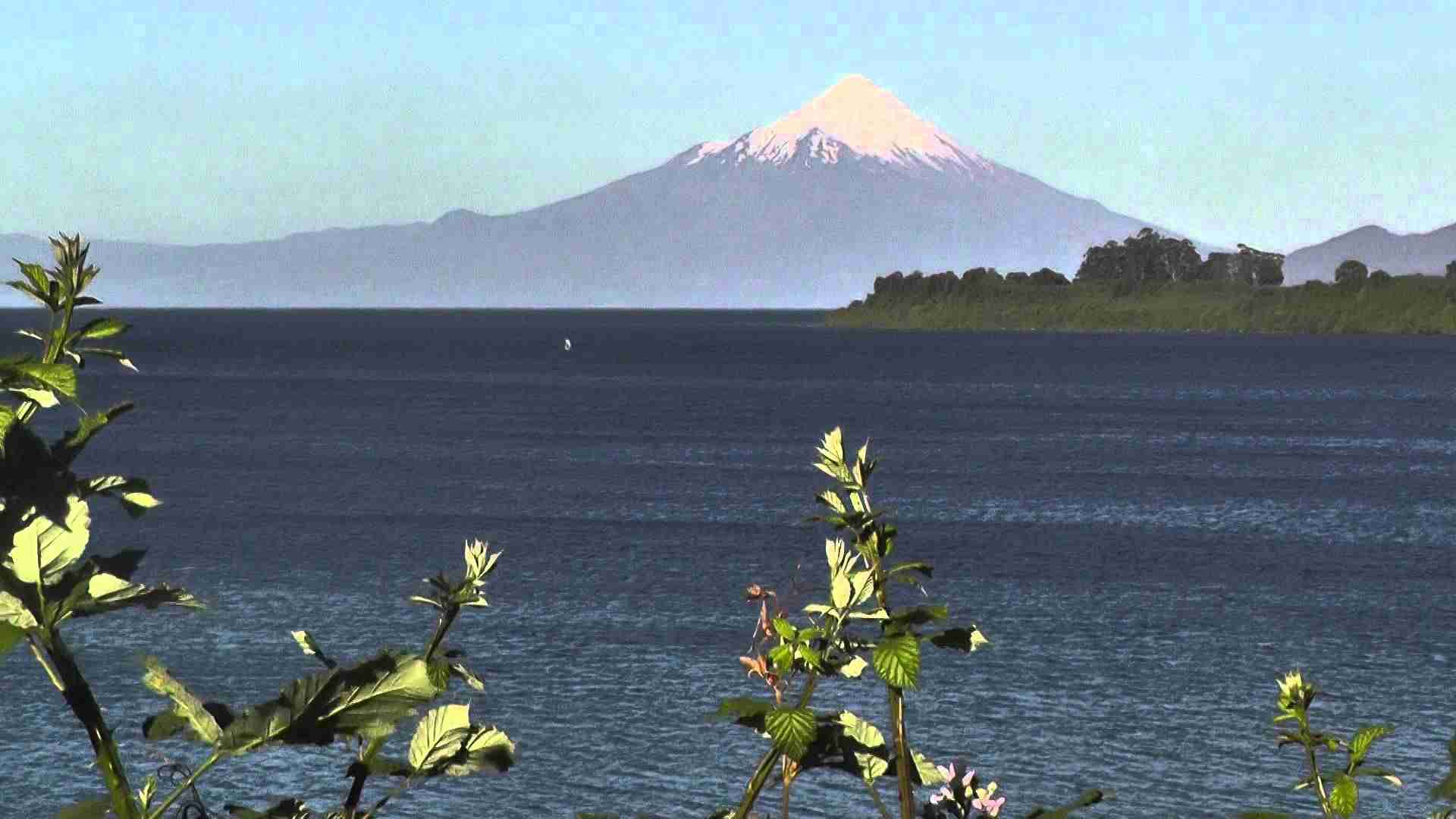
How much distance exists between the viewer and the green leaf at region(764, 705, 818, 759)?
2.65m

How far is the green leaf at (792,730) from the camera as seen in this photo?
2.65 m

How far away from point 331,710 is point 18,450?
19.2 inches

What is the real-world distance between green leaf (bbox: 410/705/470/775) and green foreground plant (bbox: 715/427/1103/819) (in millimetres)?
436

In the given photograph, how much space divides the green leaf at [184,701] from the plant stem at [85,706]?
7 cm

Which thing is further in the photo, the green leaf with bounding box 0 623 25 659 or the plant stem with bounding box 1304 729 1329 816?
the plant stem with bounding box 1304 729 1329 816

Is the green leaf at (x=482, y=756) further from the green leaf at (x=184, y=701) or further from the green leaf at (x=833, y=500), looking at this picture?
the green leaf at (x=833, y=500)

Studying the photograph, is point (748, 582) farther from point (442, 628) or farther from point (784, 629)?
point (442, 628)

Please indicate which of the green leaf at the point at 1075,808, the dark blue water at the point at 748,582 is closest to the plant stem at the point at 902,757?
the green leaf at the point at 1075,808

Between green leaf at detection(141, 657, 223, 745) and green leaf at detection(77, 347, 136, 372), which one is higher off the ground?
green leaf at detection(77, 347, 136, 372)

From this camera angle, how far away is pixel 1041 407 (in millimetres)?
133500

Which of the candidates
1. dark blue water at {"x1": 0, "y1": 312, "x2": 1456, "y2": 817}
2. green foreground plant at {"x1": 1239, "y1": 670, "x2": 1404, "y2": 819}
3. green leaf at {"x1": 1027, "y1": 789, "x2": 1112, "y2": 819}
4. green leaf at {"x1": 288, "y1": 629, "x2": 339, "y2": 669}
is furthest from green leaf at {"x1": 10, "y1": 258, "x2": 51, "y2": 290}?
dark blue water at {"x1": 0, "y1": 312, "x2": 1456, "y2": 817}

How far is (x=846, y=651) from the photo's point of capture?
276cm

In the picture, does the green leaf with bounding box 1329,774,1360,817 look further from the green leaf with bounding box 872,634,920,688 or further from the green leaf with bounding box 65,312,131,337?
the green leaf with bounding box 65,312,131,337

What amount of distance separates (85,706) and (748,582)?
4742cm
